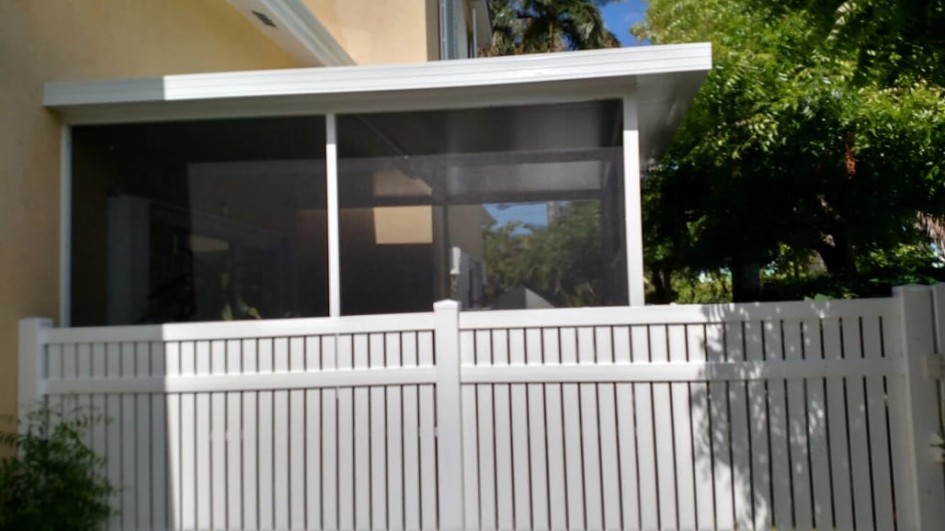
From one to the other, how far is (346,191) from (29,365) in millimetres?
2025

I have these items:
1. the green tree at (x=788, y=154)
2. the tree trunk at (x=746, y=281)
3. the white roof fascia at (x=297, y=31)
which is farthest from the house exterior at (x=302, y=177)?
the tree trunk at (x=746, y=281)

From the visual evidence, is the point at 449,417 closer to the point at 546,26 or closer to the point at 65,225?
the point at 65,225

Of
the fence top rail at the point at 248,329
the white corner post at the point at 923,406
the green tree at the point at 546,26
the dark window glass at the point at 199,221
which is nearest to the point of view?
the white corner post at the point at 923,406

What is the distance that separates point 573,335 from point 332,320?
131cm

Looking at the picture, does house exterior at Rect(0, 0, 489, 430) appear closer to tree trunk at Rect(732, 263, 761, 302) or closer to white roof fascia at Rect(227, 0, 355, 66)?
white roof fascia at Rect(227, 0, 355, 66)

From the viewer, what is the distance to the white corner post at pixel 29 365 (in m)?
4.41

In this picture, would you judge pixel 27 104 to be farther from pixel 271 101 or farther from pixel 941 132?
pixel 941 132

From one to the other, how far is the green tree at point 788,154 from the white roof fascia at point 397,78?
1.43 m

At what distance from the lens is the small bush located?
3.99 m

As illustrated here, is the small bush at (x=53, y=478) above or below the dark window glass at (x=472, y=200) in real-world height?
below

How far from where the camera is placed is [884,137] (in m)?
6.80

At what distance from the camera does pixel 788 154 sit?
287 inches

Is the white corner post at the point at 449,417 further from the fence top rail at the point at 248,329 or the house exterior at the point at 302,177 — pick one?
the house exterior at the point at 302,177

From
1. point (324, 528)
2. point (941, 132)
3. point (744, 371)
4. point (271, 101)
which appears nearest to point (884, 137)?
point (941, 132)
